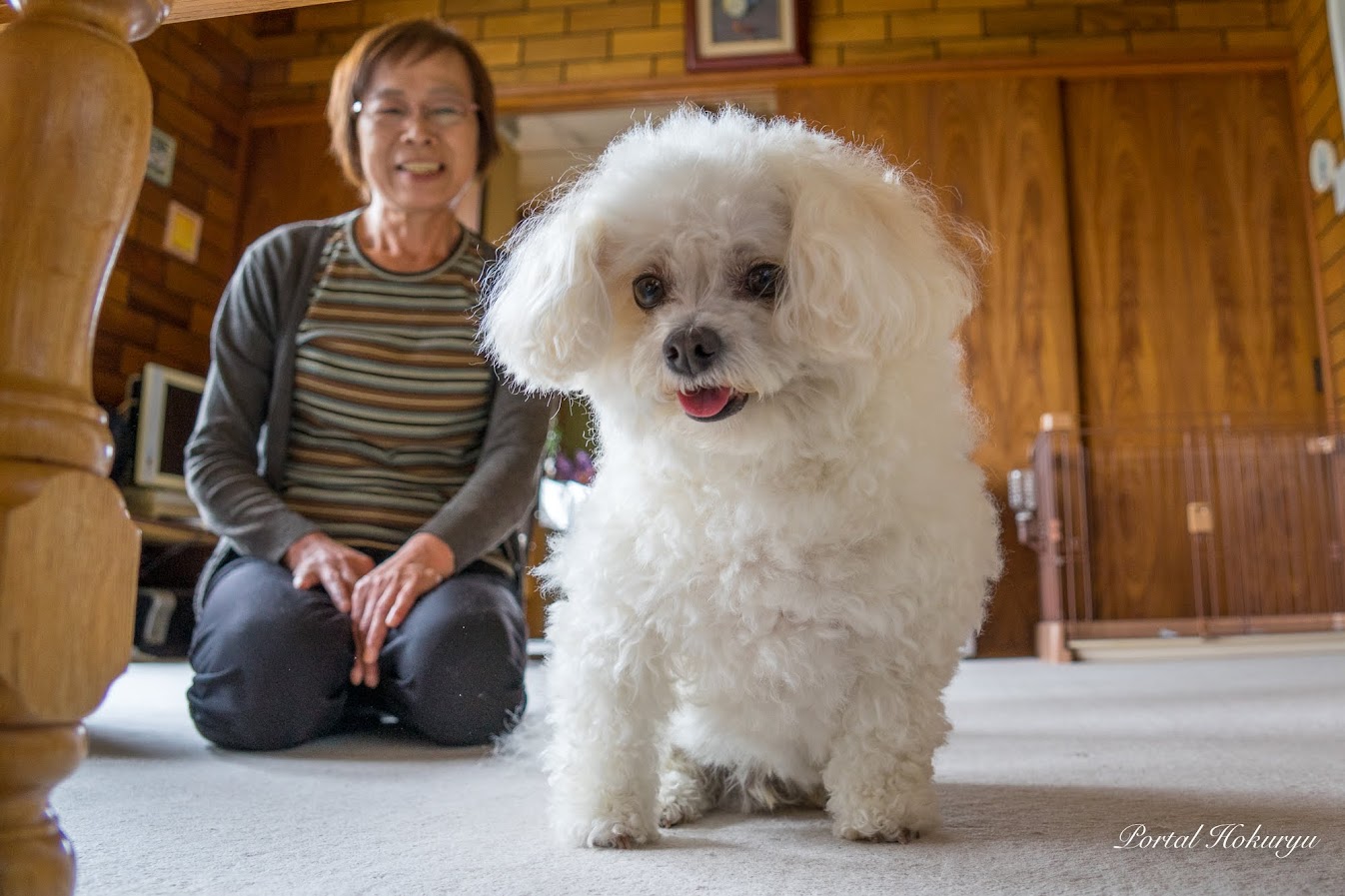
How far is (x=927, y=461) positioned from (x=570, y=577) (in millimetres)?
333

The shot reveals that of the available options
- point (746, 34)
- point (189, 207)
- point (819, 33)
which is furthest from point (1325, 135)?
point (189, 207)

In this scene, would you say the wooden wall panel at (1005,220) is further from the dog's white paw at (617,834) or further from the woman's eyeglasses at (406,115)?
the dog's white paw at (617,834)

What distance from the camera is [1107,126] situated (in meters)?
4.16

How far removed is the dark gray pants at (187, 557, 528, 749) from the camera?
1366 mm

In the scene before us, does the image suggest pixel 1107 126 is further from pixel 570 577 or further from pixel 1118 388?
pixel 570 577

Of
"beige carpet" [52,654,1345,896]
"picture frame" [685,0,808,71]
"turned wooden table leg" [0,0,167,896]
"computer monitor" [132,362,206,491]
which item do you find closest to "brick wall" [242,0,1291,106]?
"picture frame" [685,0,808,71]

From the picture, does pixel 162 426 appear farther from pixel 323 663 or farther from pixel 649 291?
pixel 649 291

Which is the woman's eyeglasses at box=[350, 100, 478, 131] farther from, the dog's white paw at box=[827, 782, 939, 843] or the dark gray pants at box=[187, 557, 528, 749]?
the dog's white paw at box=[827, 782, 939, 843]

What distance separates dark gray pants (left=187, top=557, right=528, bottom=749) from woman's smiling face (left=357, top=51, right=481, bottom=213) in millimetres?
586

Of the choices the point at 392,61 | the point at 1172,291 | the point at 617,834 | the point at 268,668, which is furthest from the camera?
the point at 1172,291

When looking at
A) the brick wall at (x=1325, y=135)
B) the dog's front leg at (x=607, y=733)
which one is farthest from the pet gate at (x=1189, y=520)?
the dog's front leg at (x=607, y=733)

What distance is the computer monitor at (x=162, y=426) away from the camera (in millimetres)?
3248

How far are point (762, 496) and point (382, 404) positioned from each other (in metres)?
0.81

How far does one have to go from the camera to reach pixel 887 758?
0.91m
